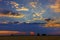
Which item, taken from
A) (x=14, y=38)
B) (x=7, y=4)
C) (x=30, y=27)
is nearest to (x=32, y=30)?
(x=30, y=27)

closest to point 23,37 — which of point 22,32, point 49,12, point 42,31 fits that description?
point 22,32

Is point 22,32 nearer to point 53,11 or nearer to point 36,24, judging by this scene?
point 36,24

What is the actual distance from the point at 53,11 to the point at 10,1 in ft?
4.15

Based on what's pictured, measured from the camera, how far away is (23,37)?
6961 mm

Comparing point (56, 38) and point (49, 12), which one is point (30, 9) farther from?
point (56, 38)

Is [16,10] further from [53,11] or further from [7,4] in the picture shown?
[53,11]

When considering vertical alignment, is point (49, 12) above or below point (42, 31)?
above

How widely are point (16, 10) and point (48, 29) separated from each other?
106 cm

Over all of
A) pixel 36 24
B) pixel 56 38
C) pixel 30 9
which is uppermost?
pixel 30 9

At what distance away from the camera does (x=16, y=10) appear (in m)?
6.93

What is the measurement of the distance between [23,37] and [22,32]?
150 millimetres

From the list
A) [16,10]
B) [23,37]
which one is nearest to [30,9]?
[16,10]

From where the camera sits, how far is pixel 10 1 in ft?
22.8

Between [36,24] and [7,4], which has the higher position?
[7,4]
